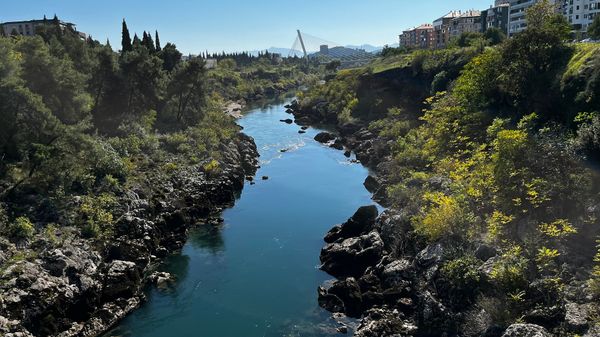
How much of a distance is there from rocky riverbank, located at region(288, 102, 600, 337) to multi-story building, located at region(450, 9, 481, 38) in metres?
147

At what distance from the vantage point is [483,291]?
25.6m

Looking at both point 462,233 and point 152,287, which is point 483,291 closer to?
point 462,233

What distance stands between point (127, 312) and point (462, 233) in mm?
22129

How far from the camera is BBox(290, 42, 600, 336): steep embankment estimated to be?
77.7 ft

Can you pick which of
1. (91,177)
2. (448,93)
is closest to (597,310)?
(91,177)

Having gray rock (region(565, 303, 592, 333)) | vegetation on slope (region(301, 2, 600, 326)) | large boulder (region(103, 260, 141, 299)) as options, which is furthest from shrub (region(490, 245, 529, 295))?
large boulder (region(103, 260, 141, 299))

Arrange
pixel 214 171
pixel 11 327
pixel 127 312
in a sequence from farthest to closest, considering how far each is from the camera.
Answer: pixel 214 171
pixel 127 312
pixel 11 327

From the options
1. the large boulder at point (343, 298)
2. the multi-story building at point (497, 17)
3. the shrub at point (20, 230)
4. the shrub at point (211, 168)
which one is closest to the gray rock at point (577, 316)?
the large boulder at point (343, 298)

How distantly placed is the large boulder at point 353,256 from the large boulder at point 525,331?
13.4 metres

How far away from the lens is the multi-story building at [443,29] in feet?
582

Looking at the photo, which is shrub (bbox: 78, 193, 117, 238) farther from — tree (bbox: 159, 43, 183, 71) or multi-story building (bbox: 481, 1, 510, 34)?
multi-story building (bbox: 481, 1, 510, 34)

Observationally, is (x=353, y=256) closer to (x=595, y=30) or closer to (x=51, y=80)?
(x=51, y=80)

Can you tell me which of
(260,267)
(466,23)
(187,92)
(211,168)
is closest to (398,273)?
(260,267)

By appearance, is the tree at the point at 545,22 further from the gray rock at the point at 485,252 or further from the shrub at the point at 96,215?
the shrub at the point at 96,215
